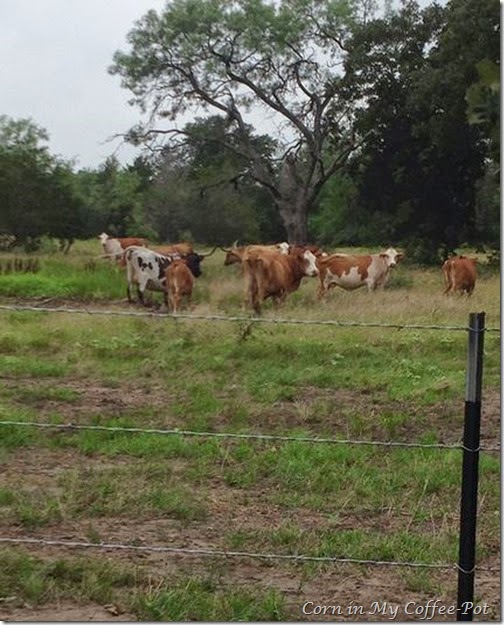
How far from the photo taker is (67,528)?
448cm

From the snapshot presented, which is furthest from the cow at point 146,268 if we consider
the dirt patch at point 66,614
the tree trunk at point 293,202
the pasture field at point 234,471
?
the tree trunk at point 293,202

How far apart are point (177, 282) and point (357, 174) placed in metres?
14.5

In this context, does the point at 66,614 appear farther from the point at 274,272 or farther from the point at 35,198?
the point at 35,198

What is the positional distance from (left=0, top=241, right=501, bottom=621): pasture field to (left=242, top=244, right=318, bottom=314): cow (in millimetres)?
3477

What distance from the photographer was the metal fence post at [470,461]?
2.92m

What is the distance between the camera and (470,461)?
3.04 meters

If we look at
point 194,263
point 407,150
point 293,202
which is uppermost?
point 407,150

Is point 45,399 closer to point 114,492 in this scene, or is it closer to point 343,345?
point 114,492

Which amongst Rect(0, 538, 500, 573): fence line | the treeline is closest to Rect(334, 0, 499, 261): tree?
the treeline

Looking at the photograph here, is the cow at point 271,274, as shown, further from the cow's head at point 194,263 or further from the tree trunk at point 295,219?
the tree trunk at point 295,219

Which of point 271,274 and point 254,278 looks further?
point 271,274

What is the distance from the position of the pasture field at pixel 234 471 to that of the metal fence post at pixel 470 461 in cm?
54

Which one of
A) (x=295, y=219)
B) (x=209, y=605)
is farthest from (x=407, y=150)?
(x=209, y=605)

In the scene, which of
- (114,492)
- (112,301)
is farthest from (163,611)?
(112,301)
